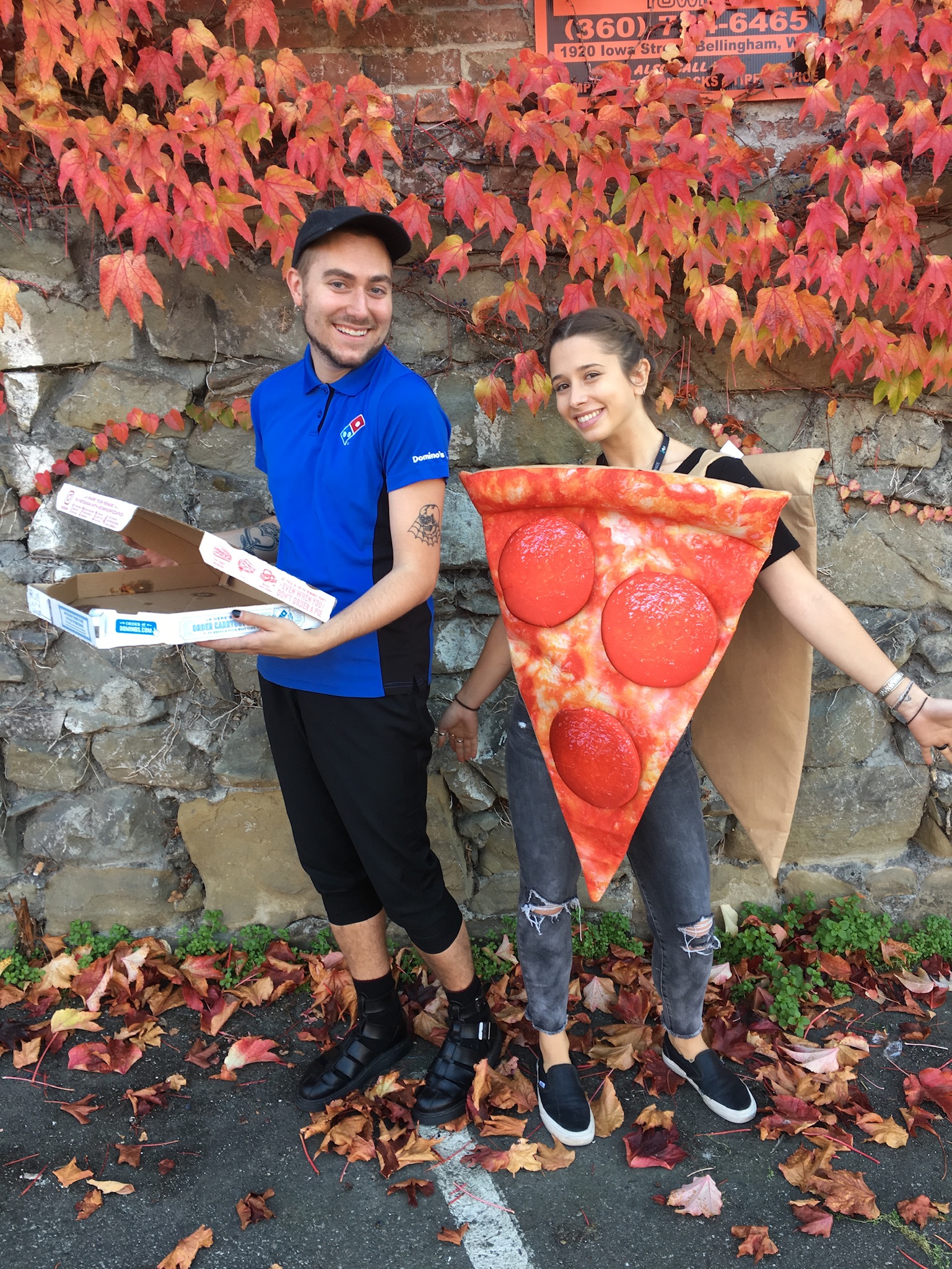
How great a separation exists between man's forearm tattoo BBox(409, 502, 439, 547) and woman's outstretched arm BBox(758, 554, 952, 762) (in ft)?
2.35

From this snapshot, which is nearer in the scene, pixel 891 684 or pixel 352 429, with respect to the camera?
pixel 891 684

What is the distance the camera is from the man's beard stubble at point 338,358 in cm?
190

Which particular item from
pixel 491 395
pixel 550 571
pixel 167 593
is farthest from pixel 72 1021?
→ pixel 491 395

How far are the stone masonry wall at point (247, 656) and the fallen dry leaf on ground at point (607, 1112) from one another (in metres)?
0.72

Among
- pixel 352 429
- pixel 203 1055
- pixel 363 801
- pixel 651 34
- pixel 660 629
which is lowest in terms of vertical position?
pixel 203 1055

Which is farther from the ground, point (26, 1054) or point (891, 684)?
point (891, 684)

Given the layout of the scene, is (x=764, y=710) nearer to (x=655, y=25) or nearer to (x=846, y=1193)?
(x=846, y=1193)

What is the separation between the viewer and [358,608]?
72.3 inches

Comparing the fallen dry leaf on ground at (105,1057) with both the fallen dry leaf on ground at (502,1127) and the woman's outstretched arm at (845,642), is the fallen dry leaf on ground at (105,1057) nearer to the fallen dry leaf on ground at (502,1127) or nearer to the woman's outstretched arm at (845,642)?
the fallen dry leaf on ground at (502,1127)

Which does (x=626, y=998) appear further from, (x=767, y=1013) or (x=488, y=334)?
(x=488, y=334)

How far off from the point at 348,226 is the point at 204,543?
31.8 inches

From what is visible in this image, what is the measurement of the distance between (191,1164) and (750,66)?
3.35m

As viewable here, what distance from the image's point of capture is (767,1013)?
2.51m

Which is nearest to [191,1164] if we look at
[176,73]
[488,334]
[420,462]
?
[420,462]
